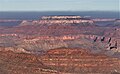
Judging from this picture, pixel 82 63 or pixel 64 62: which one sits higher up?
pixel 64 62

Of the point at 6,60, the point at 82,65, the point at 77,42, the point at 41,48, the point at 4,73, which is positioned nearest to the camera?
the point at 4,73

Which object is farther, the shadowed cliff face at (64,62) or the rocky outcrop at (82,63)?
the rocky outcrop at (82,63)

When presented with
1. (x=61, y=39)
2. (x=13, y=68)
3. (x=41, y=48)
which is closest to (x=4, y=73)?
(x=13, y=68)

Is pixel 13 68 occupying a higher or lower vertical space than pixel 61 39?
higher

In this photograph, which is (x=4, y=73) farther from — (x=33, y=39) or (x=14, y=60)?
(x=33, y=39)

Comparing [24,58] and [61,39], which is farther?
[61,39]

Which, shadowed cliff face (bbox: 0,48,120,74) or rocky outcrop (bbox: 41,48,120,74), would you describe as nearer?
shadowed cliff face (bbox: 0,48,120,74)

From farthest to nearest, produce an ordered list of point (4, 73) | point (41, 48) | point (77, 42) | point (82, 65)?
1. point (77, 42)
2. point (41, 48)
3. point (82, 65)
4. point (4, 73)

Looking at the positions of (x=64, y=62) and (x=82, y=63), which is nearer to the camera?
(x=82, y=63)
